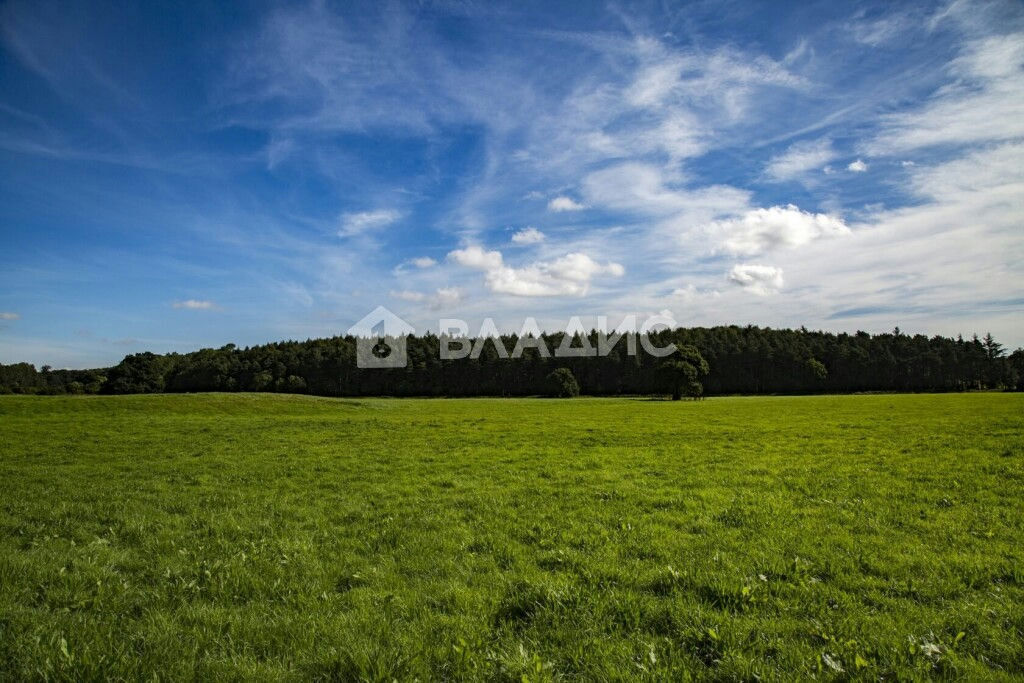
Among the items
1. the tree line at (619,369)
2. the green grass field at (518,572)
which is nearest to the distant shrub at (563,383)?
the tree line at (619,369)

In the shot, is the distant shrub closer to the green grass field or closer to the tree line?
the tree line

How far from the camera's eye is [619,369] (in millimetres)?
143625

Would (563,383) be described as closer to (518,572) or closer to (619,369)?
(619,369)

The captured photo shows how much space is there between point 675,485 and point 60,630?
45.5 ft

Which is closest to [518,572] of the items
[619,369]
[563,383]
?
[563,383]

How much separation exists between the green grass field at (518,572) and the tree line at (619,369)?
399 feet

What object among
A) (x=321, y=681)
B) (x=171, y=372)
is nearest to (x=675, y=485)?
(x=321, y=681)

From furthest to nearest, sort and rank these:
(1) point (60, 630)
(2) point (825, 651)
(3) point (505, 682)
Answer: (1) point (60, 630), (2) point (825, 651), (3) point (505, 682)

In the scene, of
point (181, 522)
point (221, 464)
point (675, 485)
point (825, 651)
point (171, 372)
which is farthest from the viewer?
point (171, 372)

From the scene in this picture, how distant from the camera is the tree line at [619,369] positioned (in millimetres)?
139250

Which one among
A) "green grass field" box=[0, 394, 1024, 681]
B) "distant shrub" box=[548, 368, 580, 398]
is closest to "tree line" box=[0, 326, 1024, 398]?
"distant shrub" box=[548, 368, 580, 398]

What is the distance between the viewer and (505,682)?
522 centimetres

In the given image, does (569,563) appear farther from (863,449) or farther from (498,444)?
(863,449)

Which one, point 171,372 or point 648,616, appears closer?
point 648,616
